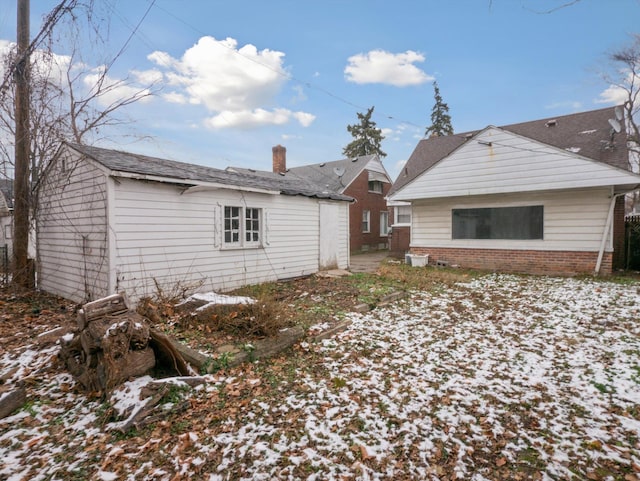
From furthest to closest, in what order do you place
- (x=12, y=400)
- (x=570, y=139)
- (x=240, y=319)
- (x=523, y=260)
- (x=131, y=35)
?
(x=570, y=139), (x=523, y=260), (x=131, y=35), (x=240, y=319), (x=12, y=400)

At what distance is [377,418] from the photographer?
3.08 meters

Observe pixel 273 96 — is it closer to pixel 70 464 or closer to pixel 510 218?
pixel 510 218

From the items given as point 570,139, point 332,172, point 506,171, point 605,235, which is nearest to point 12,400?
point 506,171

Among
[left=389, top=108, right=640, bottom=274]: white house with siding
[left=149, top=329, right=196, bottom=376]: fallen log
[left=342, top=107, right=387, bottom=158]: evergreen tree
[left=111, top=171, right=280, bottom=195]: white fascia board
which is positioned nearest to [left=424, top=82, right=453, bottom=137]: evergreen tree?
[left=342, top=107, right=387, bottom=158]: evergreen tree

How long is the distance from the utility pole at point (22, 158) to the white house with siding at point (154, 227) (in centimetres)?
50

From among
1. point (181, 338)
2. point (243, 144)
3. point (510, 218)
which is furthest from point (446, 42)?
point (181, 338)

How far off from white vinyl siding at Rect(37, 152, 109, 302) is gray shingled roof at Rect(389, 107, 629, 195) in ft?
35.8

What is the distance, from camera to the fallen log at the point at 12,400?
3156 millimetres

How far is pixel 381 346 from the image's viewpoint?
4.81 metres

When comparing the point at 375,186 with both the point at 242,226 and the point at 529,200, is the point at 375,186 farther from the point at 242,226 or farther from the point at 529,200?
the point at 242,226

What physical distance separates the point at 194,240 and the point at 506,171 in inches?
403

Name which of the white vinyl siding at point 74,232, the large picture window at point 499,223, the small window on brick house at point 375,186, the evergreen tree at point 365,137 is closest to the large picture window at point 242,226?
the white vinyl siding at point 74,232

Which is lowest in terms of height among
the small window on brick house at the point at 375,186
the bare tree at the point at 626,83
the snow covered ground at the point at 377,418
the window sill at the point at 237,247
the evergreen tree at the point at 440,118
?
the snow covered ground at the point at 377,418

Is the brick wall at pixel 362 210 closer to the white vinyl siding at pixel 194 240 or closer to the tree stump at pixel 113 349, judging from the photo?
the white vinyl siding at pixel 194 240
